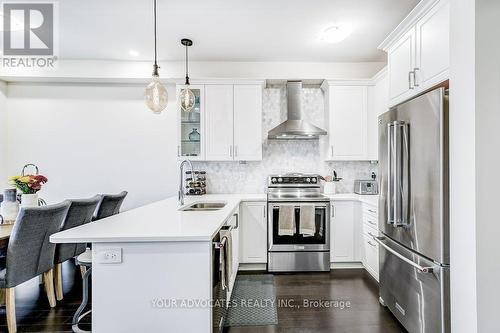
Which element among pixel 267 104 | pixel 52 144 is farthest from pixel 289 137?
pixel 52 144

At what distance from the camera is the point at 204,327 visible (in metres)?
1.43

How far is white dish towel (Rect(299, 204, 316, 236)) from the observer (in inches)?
124

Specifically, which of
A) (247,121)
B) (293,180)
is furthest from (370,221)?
(247,121)

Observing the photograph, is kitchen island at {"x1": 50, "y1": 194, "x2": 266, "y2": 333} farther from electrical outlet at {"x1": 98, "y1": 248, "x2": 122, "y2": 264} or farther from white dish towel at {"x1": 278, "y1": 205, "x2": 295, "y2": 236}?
white dish towel at {"x1": 278, "y1": 205, "x2": 295, "y2": 236}

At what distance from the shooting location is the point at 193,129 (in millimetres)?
3586

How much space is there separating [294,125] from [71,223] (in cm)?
286

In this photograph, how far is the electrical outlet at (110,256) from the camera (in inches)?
56.1

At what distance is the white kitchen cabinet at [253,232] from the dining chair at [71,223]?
1.72 meters

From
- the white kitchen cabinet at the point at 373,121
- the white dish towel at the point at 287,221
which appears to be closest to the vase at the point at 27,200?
the white dish towel at the point at 287,221

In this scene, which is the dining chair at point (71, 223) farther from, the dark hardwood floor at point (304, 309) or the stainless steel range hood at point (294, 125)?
the stainless steel range hood at point (294, 125)

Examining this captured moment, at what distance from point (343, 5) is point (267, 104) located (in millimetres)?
1685

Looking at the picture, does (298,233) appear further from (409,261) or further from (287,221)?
(409,261)

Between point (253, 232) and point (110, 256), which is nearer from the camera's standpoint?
point (110, 256)

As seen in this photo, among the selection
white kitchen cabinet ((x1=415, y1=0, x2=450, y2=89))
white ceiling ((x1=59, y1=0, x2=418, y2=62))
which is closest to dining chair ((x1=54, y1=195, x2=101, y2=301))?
white ceiling ((x1=59, y1=0, x2=418, y2=62))
